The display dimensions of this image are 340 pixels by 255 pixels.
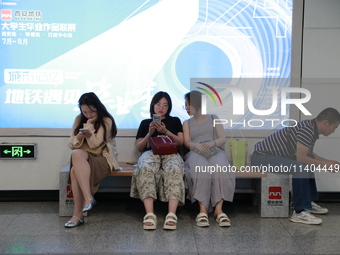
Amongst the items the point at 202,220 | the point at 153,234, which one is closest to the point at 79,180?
the point at 153,234

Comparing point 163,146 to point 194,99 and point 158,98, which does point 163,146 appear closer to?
point 158,98

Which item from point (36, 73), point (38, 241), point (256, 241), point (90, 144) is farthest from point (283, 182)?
point (36, 73)

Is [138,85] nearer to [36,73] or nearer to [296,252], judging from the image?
[36,73]

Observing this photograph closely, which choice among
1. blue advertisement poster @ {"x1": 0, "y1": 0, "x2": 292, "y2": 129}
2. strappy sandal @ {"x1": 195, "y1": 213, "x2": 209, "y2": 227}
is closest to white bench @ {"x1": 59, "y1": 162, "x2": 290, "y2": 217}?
strappy sandal @ {"x1": 195, "y1": 213, "x2": 209, "y2": 227}

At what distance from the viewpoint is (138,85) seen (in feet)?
17.1

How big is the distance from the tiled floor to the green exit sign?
55 cm

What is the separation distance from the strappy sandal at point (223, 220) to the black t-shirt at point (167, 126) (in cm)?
99

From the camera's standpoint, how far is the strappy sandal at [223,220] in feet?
14.3

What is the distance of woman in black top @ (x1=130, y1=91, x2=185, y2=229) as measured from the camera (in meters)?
4.38

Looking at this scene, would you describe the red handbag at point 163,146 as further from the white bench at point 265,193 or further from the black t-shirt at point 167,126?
the white bench at point 265,193

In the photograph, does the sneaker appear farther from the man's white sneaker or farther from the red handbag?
the red handbag

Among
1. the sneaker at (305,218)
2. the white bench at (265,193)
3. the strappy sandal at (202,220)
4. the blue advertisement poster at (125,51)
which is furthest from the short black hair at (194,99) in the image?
the sneaker at (305,218)

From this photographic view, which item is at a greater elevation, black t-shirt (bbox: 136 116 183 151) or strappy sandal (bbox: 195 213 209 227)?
black t-shirt (bbox: 136 116 183 151)

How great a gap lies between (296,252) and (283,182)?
1038 millimetres
